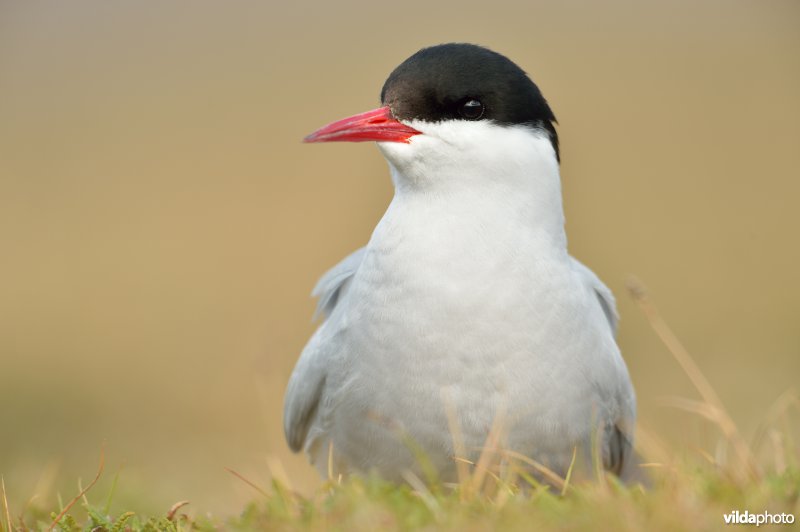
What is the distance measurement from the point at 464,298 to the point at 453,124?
597 mm

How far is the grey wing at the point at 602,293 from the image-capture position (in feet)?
15.0

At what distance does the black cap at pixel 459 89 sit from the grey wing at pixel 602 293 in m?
0.75

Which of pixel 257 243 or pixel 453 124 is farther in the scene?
pixel 257 243

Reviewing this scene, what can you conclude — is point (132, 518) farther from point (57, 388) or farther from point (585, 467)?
point (57, 388)

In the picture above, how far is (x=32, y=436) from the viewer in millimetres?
8633

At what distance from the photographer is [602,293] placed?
4.70 metres

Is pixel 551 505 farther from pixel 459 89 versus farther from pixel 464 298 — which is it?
pixel 459 89

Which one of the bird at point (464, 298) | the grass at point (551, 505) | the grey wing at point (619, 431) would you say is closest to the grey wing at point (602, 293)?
the grey wing at point (619, 431)

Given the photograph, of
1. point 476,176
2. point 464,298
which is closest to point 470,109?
point 476,176

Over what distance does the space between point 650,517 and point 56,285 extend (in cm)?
1096

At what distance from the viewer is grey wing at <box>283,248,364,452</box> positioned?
14.3 feet

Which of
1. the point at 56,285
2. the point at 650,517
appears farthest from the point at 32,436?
the point at 650,517

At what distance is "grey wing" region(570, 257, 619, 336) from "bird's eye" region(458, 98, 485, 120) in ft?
2.57

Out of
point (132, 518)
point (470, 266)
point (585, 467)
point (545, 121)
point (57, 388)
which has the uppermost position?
point (545, 121)
